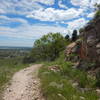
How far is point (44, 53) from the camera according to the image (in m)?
45.0

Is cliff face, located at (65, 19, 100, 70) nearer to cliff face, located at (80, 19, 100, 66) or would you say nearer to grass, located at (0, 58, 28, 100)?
cliff face, located at (80, 19, 100, 66)

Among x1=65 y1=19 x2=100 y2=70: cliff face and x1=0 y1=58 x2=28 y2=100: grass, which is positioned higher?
x1=65 y1=19 x2=100 y2=70: cliff face

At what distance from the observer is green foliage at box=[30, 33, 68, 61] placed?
43.7 meters

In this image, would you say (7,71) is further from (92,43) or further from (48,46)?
(48,46)

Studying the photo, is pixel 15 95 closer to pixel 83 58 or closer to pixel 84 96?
pixel 84 96

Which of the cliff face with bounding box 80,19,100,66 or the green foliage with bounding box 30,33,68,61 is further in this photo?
the green foliage with bounding box 30,33,68,61

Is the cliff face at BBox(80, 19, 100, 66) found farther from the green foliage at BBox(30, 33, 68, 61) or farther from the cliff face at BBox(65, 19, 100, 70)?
the green foliage at BBox(30, 33, 68, 61)

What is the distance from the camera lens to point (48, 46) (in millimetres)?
43750

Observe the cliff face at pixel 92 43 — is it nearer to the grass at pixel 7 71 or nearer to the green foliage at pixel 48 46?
the grass at pixel 7 71

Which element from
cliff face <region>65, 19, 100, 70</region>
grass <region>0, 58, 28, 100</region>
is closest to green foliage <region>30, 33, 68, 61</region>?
grass <region>0, 58, 28, 100</region>

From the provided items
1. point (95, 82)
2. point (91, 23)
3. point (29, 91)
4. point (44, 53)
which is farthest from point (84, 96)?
point (44, 53)

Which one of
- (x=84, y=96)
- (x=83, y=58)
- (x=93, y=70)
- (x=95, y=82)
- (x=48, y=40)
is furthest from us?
(x=48, y=40)

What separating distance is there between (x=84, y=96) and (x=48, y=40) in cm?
3820

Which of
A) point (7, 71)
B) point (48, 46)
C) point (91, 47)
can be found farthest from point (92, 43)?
point (48, 46)
